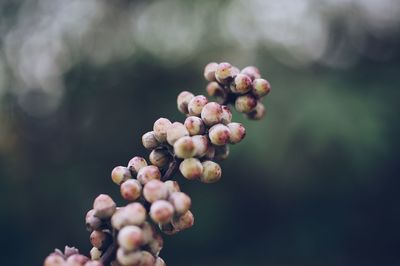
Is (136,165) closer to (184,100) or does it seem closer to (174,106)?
(184,100)

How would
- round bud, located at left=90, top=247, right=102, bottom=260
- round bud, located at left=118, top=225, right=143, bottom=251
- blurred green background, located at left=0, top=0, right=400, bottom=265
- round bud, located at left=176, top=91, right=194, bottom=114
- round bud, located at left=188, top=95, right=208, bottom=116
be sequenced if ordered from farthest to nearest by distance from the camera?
blurred green background, located at left=0, top=0, right=400, bottom=265
round bud, located at left=176, top=91, right=194, bottom=114
round bud, located at left=188, top=95, right=208, bottom=116
round bud, located at left=90, top=247, right=102, bottom=260
round bud, located at left=118, top=225, right=143, bottom=251

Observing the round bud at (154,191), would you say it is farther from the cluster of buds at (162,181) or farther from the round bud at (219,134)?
the round bud at (219,134)

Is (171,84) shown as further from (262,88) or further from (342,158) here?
(262,88)

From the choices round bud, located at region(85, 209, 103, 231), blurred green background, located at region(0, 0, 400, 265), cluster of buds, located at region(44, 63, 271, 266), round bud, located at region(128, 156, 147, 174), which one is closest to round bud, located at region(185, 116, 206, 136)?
cluster of buds, located at region(44, 63, 271, 266)

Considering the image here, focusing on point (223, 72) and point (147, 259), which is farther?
point (223, 72)

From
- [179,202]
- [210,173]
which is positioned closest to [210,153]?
[210,173]

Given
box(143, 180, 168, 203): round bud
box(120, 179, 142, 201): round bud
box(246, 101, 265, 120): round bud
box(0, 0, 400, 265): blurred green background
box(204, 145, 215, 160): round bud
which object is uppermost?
box(0, 0, 400, 265): blurred green background

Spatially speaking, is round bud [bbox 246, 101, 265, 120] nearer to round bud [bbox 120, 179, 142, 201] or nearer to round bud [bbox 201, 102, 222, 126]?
round bud [bbox 201, 102, 222, 126]
